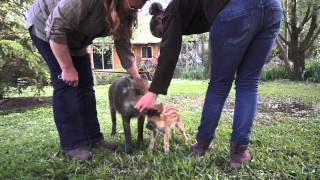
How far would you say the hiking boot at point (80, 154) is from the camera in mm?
3781

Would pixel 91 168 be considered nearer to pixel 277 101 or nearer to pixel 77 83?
pixel 77 83

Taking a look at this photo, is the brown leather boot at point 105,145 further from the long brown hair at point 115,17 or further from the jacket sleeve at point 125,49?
the long brown hair at point 115,17

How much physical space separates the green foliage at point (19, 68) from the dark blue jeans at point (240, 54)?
6.96 m

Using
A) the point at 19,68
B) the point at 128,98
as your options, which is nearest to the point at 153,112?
the point at 128,98

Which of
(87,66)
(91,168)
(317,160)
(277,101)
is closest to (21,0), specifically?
(277,101)

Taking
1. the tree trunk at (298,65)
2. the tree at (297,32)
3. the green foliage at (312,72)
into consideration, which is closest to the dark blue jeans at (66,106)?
the tree at (297,32)

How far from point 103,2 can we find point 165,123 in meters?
1.25

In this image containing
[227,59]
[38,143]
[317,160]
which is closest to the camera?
[227,59]

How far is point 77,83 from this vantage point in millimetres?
3846

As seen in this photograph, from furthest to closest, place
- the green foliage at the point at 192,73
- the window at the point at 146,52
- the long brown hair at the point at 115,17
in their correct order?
the window at the point at 146,52 < the green foliage at the point at 192,73 < the long brown hair at the point at 115,17

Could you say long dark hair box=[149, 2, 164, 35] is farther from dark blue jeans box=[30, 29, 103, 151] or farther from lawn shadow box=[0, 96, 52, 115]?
lawn shadow box=[0, 96, 52, 115]

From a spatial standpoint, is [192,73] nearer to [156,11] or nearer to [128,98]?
[128,98]

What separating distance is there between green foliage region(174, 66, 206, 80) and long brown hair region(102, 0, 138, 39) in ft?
54.4

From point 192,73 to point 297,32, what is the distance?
5.59 m
